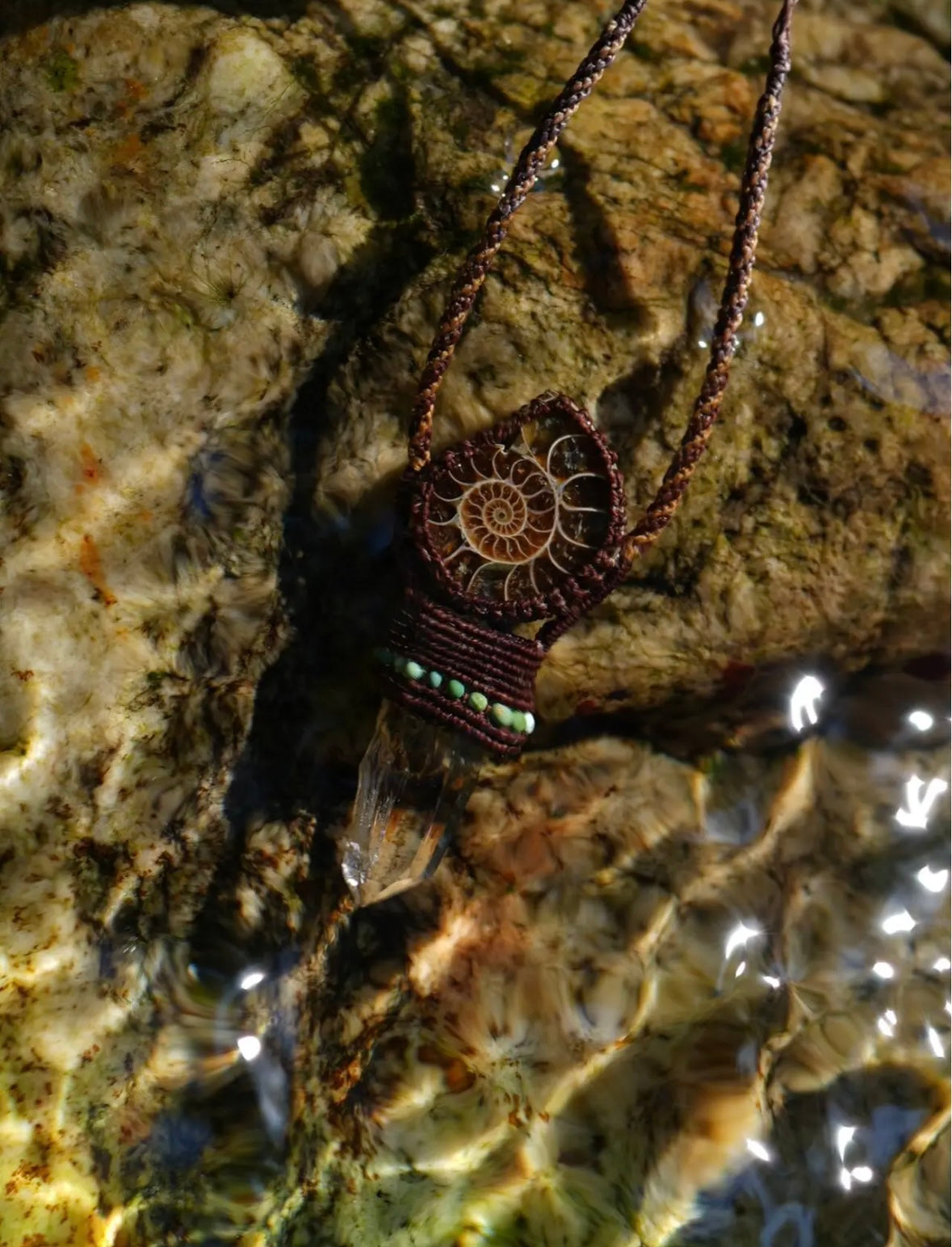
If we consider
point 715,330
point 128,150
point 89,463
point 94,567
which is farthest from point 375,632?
point 128,150

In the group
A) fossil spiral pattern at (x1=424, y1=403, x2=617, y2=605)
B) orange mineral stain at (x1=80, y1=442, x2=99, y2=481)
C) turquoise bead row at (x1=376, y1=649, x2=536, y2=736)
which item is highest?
fossil spiral pattern at (x1=424, y1=403, x2=617, y2=605)

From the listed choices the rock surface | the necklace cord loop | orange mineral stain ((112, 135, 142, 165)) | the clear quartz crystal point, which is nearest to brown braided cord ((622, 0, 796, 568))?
the necklace cord loop

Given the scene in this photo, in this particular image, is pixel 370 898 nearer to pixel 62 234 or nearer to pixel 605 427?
pixel 605 427

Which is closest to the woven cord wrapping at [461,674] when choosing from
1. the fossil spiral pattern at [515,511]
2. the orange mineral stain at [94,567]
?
the fossil spiral pattern at [515,511]

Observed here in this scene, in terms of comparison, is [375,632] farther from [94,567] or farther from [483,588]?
[94,567]

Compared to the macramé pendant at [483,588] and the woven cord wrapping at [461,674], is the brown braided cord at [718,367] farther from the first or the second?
the woven cord wrapping at [461,674]

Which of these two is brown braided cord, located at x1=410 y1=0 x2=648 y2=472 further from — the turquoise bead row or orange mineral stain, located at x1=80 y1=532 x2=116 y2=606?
orange mineral stain, located at x1=80 y1=532 x2=116 y2=606
